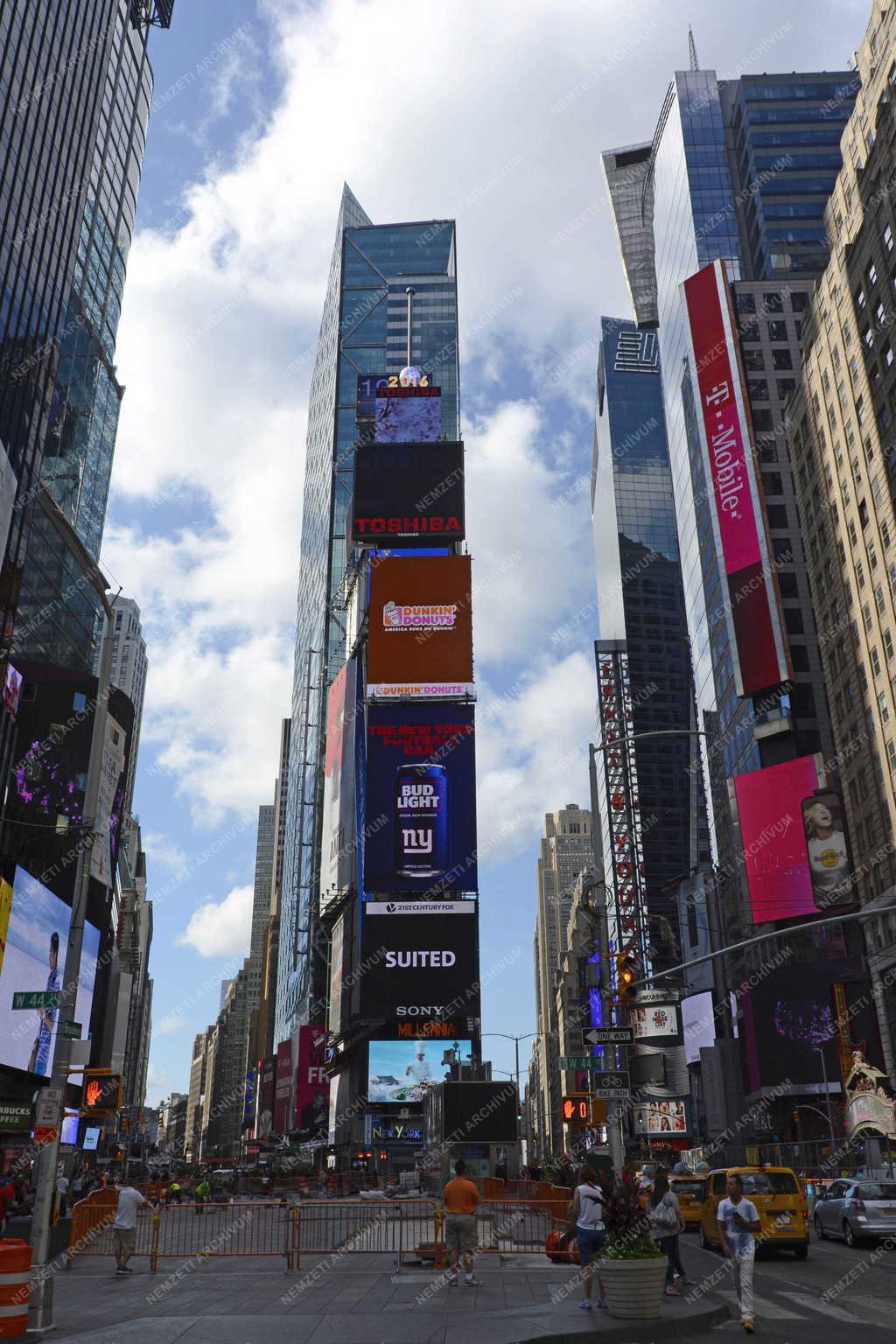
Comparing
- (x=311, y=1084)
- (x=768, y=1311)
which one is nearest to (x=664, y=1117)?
(x=311, y=1084)

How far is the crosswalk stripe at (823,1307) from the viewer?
15219 millimetres

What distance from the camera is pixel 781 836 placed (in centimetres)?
8338

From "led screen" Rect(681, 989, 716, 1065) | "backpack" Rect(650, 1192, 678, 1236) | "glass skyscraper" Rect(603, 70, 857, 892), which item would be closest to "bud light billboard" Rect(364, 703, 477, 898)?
"led screen" Rect(681, 989, 716, 1065)

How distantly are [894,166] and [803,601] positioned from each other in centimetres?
3497

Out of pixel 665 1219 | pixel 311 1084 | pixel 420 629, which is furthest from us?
pixel 311 1084

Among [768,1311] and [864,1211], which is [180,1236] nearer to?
[864,1211]

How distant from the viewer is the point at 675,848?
569ft

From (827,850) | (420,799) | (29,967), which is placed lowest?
(29,967)

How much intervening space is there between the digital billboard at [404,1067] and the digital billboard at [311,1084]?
40.2 metres

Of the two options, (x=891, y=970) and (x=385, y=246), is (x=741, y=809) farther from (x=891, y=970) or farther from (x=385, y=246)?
(x=385, y=246)

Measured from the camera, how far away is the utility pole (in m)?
14.6

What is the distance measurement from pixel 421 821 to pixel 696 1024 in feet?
98.9

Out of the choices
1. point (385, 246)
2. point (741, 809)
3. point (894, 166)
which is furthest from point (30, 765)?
point (385, 246)

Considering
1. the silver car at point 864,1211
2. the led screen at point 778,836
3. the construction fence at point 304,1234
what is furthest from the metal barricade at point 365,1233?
the led screen at point 778,836
